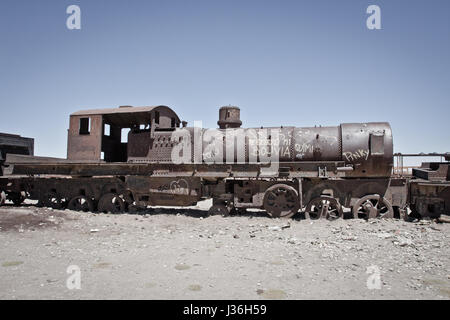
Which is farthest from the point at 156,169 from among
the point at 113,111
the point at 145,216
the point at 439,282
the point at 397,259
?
the point at 439,282

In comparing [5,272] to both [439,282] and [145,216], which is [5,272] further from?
[439,282]

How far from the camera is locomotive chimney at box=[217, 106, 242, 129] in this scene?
1136 cm

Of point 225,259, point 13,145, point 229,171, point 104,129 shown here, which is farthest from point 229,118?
point 13,145

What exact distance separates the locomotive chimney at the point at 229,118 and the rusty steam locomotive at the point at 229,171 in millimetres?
39

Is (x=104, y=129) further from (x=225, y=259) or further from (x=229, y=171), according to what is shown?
(x=225, y=259)

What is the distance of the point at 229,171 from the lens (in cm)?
1023

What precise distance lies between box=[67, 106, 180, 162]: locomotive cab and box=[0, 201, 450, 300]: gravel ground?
2.99 meters

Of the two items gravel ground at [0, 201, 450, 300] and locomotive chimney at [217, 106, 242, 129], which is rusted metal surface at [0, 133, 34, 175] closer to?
gravel ground at [0, 201, 450, 300]

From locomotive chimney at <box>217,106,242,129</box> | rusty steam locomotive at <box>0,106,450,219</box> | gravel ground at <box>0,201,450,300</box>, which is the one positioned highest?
locomotive chimney at <box>217,106,242,129</box>

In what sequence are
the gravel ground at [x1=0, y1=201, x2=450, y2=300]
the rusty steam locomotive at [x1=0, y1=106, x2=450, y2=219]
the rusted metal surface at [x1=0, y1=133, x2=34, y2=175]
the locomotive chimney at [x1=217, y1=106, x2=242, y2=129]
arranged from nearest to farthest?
the gravel ground at [x1=0, y1=201, x2=450, y2=300], the rusty steam locomotive at [x1=0, y1=106, x2=450, y2=219], the locomotive chimney at [x1=217, y1=106, x2=242, y2=129], the rusted metal surface at [x1=0, y1=133, x2=34, y2=175]

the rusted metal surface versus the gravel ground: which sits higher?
the rusted metal surface

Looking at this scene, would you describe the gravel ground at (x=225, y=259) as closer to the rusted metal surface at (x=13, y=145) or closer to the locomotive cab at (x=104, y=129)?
the locomotive cab at (x=104, y=129)

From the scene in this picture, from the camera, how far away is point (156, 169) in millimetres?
10734

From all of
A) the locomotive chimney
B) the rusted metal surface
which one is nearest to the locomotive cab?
the locomotive chimney
